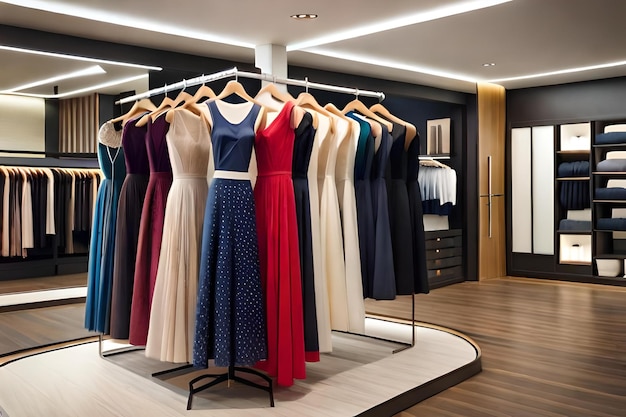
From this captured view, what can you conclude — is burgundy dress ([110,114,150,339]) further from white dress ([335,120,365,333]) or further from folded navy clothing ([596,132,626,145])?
folded navy clothing ([596,132,626,145])

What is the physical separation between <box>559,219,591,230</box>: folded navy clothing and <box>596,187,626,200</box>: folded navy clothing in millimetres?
353

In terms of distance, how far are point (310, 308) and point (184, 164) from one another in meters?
1.00

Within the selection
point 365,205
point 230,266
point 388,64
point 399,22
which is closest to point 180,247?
point 230,266

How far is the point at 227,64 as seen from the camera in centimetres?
613

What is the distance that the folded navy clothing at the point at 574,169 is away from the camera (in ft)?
26.2

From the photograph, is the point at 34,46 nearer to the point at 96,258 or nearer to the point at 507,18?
the point at 96,258

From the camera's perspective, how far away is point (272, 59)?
5.71 meters

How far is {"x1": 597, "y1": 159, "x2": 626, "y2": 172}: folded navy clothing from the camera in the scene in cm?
764

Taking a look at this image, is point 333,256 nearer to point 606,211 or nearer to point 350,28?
point 350,28

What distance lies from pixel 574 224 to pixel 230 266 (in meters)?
6.19

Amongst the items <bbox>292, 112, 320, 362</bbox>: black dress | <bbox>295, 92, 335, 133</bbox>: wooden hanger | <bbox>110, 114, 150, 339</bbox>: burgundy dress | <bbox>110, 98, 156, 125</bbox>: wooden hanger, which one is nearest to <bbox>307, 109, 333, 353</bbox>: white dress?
<bbox>292, 112, 320, 362</bbox>: black dress

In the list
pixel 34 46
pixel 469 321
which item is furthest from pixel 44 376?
pixel 469 321

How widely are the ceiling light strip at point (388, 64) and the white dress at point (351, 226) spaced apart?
228cm

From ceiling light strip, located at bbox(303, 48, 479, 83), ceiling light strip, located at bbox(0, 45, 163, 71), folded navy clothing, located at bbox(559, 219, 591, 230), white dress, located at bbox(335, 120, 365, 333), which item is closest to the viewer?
white dress, located at bbox(335, 120, 365, 333)
